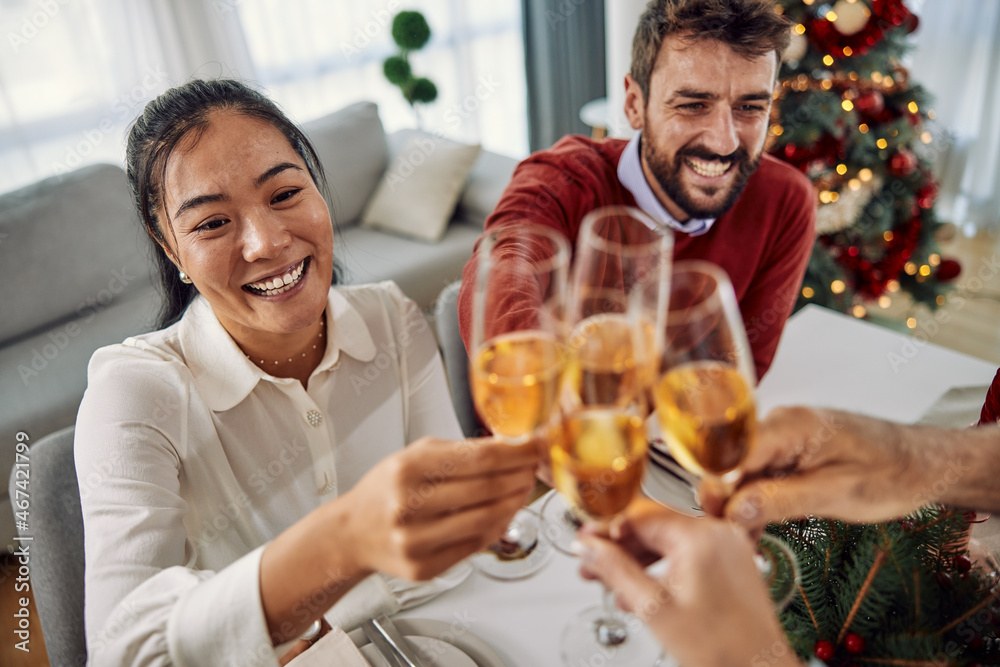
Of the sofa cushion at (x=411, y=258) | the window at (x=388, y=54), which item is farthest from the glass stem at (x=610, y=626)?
the window at (x=388, y=54)

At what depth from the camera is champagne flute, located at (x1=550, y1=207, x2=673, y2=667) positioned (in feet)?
2.02

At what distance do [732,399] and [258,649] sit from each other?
0.55 m

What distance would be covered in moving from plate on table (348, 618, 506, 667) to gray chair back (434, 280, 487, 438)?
603mm

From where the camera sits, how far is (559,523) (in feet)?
3.54

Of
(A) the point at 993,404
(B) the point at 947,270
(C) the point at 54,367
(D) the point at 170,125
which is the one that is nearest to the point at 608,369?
(D) the point at 170,125

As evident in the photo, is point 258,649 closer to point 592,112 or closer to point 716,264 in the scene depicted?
point 716,264

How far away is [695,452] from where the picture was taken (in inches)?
25.7

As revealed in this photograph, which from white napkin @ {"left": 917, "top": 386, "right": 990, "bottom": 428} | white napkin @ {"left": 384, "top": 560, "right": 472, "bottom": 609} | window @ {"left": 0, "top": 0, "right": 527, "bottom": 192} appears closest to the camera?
white napkin @ {"left": 384, "top": 560, "right": 472, "bottom": 609}

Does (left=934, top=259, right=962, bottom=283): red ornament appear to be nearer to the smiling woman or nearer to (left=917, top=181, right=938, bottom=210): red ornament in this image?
(left=917, top=181, right=938, bottom=210): red ornament

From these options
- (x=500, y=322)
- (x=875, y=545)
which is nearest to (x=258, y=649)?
(x=500, y=322)

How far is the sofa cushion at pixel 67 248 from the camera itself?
2.38m

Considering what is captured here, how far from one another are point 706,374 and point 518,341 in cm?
17

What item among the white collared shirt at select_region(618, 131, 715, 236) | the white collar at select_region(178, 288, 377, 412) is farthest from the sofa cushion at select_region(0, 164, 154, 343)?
the white collared shirt at select_region(618, 131, 715, 236)

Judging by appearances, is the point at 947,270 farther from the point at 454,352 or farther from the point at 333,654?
the point at 333,654
